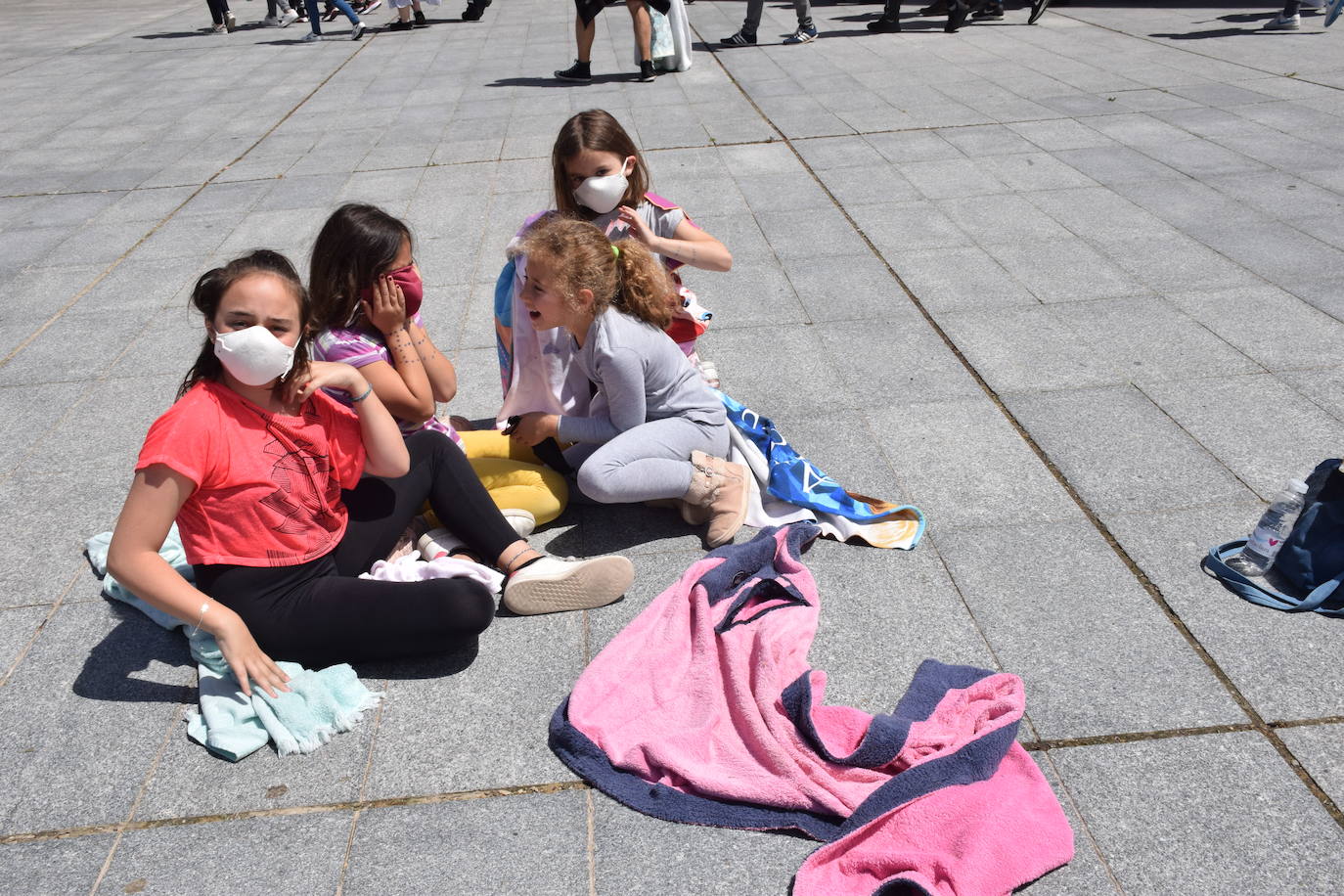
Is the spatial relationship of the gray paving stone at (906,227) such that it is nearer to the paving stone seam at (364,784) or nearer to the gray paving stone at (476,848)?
the paving stone seam at (364,784)

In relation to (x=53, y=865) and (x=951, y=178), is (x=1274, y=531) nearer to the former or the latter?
(x=53, y=865)

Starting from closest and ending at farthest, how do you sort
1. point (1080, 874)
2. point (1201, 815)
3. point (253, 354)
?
point (1080, 874)
point (1201, 815)
point (253, 354)

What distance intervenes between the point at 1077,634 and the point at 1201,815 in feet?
2.14

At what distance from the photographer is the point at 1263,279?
5289 mm

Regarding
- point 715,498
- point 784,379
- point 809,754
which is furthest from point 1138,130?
point 809,754

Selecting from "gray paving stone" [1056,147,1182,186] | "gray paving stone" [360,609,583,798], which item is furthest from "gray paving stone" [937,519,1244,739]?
"gray paving stone" [1056,147,1182,186]

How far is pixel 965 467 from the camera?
12.4 ft

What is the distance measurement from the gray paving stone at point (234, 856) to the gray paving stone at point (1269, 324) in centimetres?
411

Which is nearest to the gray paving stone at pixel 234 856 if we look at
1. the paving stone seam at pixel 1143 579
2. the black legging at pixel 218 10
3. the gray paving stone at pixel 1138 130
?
the paving stone seam at pixel 1143 579

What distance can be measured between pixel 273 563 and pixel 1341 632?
297 cm

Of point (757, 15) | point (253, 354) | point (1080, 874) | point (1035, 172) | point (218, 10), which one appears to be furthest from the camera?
point (218, 10)

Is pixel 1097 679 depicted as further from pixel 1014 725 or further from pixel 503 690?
pixel 503 690

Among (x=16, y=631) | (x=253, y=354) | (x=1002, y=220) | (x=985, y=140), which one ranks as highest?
(x=253, y=354)

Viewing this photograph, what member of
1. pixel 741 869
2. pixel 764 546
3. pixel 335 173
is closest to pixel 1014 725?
pixel 741 869
